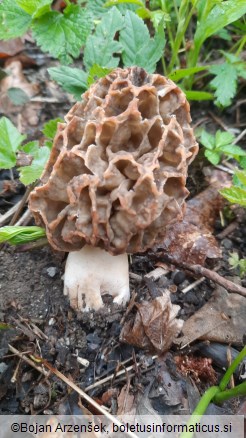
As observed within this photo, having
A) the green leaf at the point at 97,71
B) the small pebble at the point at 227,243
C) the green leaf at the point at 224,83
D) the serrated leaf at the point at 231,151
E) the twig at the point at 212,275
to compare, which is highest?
the green leaf at the point at 97,71

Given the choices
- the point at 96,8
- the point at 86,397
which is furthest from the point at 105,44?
the point at 86,397

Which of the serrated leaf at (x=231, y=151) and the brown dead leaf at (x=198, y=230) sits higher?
the serrated leaf at (x=231, y=151)

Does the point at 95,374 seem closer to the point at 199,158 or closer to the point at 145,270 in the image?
the point at 145,270

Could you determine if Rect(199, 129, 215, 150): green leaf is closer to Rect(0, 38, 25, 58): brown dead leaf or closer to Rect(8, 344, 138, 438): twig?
Rect(8, 344, 138, 438): twig

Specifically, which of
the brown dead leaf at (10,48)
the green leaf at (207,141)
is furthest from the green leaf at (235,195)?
the brown dead leaf at (10,48)

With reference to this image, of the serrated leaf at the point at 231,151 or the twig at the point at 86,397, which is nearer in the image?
the twig at the point at 86,397

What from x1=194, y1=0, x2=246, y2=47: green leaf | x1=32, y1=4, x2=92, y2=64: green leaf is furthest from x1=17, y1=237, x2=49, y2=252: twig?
x1=194, y1=0, x2=246, y2=47: green leaf

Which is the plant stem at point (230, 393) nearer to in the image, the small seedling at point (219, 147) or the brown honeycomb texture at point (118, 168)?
the brown honeycomb texture at point (118, 168)
